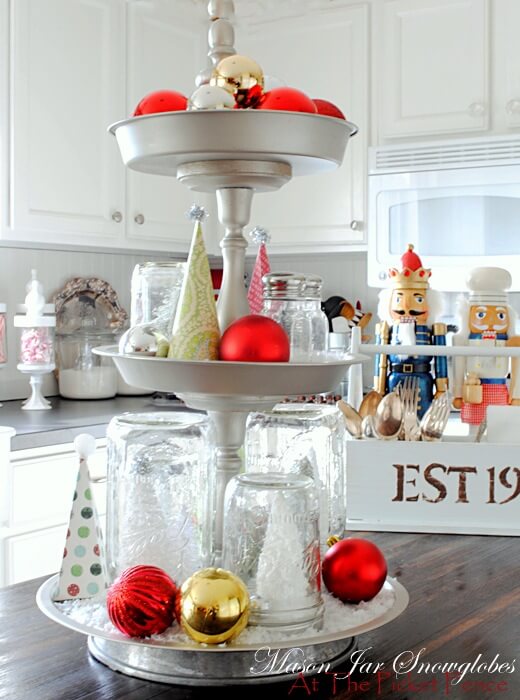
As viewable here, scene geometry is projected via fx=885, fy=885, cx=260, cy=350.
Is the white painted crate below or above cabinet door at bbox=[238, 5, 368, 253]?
below

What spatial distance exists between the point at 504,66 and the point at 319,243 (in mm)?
776

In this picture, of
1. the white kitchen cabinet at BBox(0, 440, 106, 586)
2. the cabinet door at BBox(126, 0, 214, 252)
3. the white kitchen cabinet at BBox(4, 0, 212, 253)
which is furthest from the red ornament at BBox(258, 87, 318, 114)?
the cabinet door at BBox(126, 0, 214, 252)

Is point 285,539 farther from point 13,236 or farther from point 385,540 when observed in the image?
point 13,236

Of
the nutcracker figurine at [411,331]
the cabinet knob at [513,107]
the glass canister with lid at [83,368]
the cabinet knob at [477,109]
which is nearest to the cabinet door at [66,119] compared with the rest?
the glass canister with lid at [83,368]

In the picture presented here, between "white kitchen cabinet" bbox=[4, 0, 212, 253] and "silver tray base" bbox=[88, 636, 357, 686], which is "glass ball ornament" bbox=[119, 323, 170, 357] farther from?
"white kitchen cabinet" bbox=[4, 0, 212, 253]

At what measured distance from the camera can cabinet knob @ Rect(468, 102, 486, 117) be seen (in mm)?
2619

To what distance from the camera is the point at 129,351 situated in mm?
834

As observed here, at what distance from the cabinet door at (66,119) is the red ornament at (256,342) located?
1780 mm

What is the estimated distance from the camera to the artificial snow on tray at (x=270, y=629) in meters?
0.74

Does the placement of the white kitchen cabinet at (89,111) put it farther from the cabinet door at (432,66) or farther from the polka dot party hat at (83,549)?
the polka dot party hat at (83,549)

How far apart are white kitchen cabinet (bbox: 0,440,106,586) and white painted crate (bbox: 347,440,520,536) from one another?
1.10 meters

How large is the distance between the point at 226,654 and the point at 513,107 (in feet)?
7.18

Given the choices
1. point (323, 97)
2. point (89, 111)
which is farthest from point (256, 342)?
point (323, 97)

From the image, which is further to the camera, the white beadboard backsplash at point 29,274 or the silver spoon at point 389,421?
the white beadboard backsplash at point 29,274
